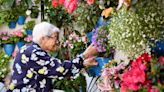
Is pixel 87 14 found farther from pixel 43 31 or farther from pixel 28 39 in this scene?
pixel 28 39

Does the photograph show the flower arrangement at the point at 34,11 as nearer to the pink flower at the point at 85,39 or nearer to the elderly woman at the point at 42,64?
the pink flower at the point at 85,39

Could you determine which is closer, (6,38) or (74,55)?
(74,55)

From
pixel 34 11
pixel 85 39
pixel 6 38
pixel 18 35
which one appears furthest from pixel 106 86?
pixel 6 38

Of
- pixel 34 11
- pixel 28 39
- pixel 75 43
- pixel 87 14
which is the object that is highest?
pixel 34 11

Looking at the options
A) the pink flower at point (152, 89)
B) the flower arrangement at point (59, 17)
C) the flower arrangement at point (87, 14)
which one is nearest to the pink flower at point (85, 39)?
the flower arrangement at point (87, 14)

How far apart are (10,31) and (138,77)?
13.9 ft

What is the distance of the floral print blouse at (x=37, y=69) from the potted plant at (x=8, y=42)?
2.59 metres

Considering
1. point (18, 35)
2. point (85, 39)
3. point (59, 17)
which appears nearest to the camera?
point (85, 39)

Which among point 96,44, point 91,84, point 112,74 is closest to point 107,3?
point 96,44

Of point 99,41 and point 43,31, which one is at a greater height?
point 43,31

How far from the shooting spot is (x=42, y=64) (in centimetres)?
315

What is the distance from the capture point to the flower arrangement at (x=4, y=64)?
6.07 m

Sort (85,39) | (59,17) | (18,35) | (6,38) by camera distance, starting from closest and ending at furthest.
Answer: (85,39) < (59,17) < (18,35) < (6,38)

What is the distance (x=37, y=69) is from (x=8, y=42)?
114 inches
